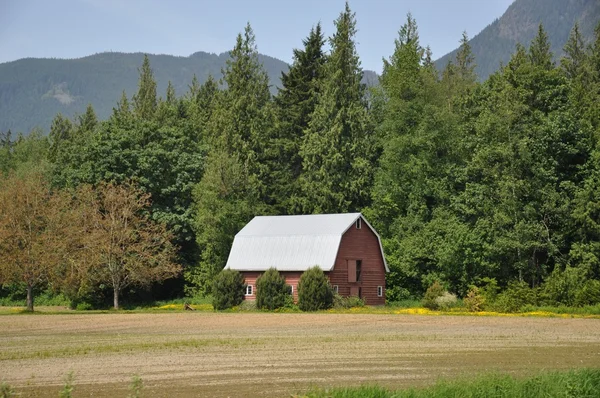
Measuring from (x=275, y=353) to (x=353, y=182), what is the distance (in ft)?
159

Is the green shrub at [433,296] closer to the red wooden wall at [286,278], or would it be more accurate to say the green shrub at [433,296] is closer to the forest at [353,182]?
the forest at [353,182]

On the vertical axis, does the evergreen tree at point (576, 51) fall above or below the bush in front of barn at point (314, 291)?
above

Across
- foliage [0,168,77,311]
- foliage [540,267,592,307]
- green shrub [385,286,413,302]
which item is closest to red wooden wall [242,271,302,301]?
green shrub [385,286,413,302]

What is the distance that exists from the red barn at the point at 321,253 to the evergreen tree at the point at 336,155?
6.16 meters

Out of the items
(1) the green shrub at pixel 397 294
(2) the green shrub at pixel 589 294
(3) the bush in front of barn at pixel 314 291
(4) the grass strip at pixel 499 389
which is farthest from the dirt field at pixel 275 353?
(1) the green shrub at pixel 397 294

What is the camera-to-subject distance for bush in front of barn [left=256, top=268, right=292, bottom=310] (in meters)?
61.6

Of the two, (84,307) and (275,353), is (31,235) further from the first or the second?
(275,353)

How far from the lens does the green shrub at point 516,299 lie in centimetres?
5525

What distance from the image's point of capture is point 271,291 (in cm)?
6181

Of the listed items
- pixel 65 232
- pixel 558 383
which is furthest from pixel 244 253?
pixel 558 383

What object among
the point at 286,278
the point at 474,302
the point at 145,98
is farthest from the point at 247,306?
the point at 145,98

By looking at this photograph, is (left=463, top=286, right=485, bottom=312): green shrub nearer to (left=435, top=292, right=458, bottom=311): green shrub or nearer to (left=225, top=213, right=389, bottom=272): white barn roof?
Result: (left=435, top=292, right=458, bottom=311): green shrub

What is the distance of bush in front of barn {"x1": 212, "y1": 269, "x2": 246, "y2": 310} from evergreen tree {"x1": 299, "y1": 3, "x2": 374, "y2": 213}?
572 inches

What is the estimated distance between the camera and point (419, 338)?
3434 centimetres
